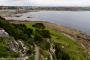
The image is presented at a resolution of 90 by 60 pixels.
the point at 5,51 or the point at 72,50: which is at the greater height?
the point at 5,51

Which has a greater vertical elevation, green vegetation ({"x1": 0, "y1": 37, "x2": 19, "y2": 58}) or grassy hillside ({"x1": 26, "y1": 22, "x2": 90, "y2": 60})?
green vegetation ({"x1": 0, "y1": 37, "x2": 19, "y2": 58})

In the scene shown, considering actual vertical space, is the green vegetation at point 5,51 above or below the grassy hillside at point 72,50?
above

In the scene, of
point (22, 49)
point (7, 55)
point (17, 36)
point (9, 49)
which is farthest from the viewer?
point (17, 36)

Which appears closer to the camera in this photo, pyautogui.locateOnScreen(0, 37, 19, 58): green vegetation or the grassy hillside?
pyautogui.locateOnScreen(0, 37, 19, 58): green vegetation

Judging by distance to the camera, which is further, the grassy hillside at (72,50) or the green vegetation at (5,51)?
the grassy hillside at (72,50)

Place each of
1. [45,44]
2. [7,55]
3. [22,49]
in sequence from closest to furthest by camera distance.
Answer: [7,55] < [22,49] < [45,44]

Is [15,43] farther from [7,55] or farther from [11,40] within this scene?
[7,55]

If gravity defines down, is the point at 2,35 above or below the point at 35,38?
above

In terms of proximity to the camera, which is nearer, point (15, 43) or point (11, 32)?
point (15, 43)

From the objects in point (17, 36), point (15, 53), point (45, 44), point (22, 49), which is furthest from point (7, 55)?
point (45, 44)

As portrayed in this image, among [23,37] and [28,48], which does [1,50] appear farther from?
[23,37]

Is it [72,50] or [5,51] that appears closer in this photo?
[5,51]
